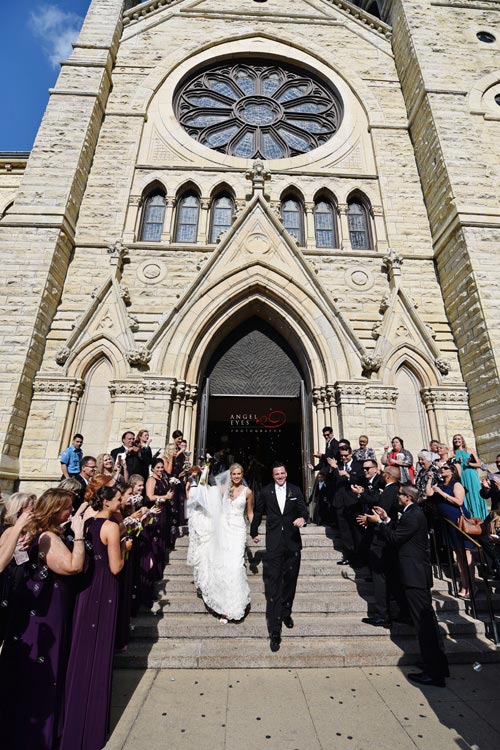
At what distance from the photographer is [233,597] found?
4449 mm

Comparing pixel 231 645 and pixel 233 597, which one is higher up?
pixel 233 597

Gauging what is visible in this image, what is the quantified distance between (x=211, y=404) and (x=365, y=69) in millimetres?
13174

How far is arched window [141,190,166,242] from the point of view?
1134cm

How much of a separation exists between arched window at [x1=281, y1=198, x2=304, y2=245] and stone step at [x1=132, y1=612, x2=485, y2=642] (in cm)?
963

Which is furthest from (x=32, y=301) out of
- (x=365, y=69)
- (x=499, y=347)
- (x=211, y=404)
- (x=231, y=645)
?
(x=365, y=69)

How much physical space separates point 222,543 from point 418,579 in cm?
214

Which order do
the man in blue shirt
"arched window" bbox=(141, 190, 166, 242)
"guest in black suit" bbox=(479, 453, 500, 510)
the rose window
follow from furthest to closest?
the rose window
"arched window" bbox=(141, 190, 166, 242)
the man in blue shirt
"guest in black suit" bbox=(479, 453, 500, 510)

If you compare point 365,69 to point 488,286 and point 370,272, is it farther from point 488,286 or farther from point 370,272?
point 488,286

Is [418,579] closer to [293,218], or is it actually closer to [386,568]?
[386,568]

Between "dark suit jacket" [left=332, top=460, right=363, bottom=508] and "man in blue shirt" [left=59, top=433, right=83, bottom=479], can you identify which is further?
"man in blue shirt" [left=59, top=433, right=83, bottom=479]

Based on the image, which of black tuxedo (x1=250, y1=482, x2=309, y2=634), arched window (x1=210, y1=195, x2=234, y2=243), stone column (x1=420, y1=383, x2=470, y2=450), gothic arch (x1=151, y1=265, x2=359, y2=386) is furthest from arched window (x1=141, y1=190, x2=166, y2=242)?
black tuxedo (x1=250, y1=482, x2=309, y2=634)

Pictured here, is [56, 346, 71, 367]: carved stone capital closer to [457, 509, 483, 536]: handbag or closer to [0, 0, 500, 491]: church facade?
[0, 0, 500, 491]: church facade

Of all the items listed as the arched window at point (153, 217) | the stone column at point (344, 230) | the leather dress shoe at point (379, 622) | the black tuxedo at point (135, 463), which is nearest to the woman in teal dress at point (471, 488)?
the leather dress shoe at point (379, 622)

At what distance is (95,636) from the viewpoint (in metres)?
2.85
